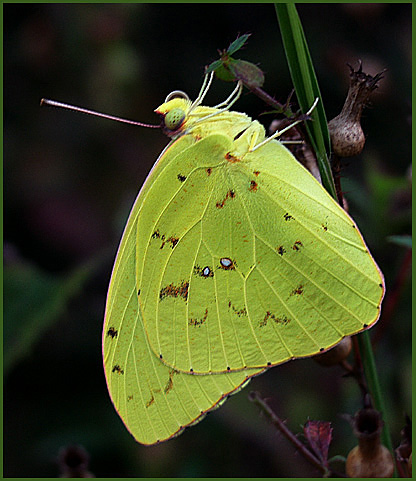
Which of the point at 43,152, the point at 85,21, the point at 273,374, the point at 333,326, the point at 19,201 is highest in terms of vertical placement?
Answer: the point at 85,21

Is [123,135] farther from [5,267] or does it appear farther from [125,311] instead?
[125,311]

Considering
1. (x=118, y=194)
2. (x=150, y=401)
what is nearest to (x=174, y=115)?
(x=150, y=401)

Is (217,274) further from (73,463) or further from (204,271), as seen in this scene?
(73,463)

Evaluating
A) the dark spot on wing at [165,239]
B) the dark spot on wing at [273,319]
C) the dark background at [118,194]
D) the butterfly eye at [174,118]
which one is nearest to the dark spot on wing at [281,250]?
the dark spot on wing at [273,319]

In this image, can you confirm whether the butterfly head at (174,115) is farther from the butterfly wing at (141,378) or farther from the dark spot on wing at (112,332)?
the dark spot on wing at (112,332)

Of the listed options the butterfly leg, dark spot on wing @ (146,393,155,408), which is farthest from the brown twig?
the butterfly leg

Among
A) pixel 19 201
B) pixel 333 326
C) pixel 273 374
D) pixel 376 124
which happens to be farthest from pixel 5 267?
pixel 376 124

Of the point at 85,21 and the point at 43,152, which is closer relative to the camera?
the point at 85,21
